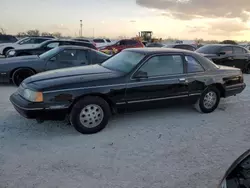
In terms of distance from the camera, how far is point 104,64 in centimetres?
547

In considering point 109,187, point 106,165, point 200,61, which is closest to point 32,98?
point 106,165

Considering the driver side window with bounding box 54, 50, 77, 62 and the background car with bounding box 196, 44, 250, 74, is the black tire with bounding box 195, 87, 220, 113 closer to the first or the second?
the driver side window with bounding box 54, 50, 77, 62

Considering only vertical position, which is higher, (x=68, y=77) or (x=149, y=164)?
(x=68, y=77)

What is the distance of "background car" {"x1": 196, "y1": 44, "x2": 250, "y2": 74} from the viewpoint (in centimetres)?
1179

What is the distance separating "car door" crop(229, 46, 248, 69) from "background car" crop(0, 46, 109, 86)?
699 centimetres

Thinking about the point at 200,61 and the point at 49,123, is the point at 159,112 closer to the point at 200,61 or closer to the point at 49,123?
the point at 200,61

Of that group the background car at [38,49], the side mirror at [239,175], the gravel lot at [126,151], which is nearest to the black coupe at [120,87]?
the gravel lot at [126,151]

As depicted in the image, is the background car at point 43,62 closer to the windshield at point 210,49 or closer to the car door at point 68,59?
the car door at point 68,59

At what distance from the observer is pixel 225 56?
467 inches

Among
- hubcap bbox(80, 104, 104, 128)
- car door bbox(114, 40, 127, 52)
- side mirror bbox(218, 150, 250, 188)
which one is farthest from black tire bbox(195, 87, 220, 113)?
car door bbox(114, 40, 127, 52)

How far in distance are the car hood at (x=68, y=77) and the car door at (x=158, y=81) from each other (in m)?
0.46

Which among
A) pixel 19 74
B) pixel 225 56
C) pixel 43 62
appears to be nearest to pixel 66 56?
pixel 43 62

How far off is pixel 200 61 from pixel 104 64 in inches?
83.3

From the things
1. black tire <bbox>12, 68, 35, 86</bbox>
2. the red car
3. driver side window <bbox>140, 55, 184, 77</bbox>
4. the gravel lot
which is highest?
the red car
